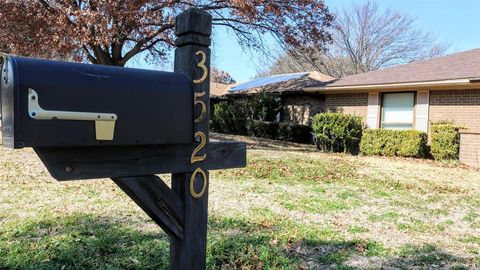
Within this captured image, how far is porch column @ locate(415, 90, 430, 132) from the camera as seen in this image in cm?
1427

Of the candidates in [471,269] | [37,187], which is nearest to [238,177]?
[37,187]

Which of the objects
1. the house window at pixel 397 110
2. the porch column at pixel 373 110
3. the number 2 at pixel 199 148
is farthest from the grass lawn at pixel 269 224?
the porch column at pixel 373 110

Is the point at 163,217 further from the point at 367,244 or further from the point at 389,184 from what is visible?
the point at 389,184

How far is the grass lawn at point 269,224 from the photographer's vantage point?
3.75 metres

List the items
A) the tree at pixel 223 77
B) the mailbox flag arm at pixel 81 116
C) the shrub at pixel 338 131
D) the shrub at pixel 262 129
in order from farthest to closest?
the tree at pixel 223 77 → the shrub at pixel 262 129 → the shrub at pixel 338 131 → the mailbox flag arm at pixel 81 116

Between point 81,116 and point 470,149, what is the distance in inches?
503

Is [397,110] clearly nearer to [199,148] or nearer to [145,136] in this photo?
[199,148]

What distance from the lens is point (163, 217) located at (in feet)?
6.70

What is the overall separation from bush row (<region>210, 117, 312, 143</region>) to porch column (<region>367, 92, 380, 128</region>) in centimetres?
306

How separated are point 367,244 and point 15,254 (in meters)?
3.37

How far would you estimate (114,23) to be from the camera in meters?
13.4

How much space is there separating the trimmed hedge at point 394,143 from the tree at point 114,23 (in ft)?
15.7

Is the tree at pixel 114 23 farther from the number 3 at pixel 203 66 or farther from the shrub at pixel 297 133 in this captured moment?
the number 3 at pixel 203 66

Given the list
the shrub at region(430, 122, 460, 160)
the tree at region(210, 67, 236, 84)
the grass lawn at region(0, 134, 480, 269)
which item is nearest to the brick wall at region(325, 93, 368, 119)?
the shrub at region(430, 122, 460, 160)
